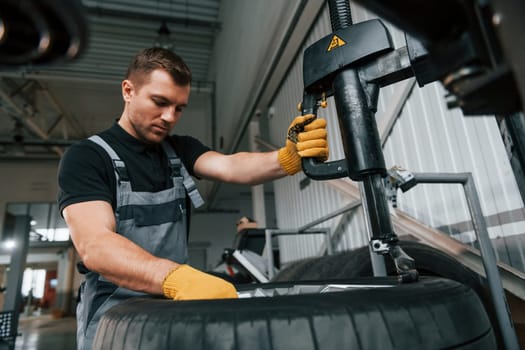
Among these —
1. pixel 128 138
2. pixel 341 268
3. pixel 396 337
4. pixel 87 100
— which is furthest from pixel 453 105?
pixel 87 100

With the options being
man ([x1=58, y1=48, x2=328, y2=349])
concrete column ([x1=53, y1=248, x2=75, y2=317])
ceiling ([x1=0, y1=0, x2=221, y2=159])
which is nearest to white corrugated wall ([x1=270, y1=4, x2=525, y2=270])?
man ([x1=58, y1=48, x2=328, y2=349])

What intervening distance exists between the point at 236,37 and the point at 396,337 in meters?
3.58

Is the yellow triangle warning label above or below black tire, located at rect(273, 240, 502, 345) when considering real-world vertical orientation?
above

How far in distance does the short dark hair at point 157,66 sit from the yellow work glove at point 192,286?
70 centimetres

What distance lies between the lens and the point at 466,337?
0.43 meters

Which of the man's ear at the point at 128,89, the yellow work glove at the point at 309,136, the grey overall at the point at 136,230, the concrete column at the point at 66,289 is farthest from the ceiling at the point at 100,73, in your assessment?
the concrete column at the point at 66,289

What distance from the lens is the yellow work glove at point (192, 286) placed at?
0.61m

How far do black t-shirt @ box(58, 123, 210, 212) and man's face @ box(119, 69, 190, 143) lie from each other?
0.05 m

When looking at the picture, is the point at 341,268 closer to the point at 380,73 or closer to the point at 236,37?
the point at 380,73

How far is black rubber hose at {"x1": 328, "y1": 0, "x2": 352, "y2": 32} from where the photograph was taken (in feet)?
2.19

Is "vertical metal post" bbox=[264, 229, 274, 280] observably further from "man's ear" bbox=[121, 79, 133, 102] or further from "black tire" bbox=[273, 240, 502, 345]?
"man's ear" bbox=[121, 79, 133, 102]

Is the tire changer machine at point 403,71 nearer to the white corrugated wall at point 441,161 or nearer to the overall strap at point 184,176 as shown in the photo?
the white corrugated wall at point 441,161

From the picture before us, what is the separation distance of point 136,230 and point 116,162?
0.22m

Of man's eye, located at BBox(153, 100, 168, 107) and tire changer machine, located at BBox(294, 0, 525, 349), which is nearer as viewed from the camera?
tire changer machine, located at BBox(294, 0, 525, 349)
